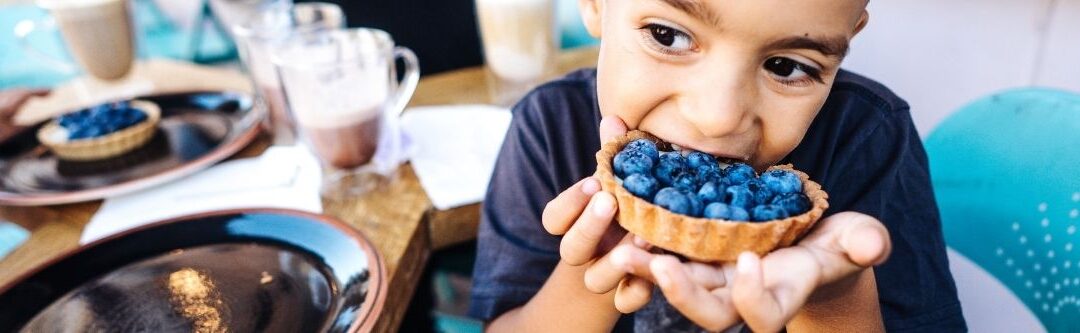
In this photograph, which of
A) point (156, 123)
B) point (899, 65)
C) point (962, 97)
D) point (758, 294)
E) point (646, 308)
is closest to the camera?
point (758, 294)

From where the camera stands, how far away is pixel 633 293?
679 millimetres

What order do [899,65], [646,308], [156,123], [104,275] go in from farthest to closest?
[899,65] < [156,123] < [646,308] < [104,275]

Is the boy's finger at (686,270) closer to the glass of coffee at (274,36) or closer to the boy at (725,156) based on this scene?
the boy at (725,156)

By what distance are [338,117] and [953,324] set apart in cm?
105

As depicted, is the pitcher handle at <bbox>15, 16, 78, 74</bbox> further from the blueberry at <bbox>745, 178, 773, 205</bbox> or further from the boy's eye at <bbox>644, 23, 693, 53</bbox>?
the blueberry at <bbox>745, 178, 773, 205</bbox>

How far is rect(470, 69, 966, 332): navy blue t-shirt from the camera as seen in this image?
101cm

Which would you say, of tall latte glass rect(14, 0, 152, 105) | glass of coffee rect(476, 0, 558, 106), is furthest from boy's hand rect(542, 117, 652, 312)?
tall latte glass rect(14, 0, 152, 105)

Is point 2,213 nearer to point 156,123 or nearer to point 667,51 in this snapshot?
point 156,123

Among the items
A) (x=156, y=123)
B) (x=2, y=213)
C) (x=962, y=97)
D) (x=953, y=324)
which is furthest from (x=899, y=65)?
(x=2, y=213)

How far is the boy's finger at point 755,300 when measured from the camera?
56 cm

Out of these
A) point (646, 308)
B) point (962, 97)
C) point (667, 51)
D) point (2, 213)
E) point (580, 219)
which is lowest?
point (962, 97)

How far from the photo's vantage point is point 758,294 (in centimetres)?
56

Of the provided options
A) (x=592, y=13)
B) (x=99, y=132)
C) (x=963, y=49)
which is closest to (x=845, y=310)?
(x=592, y=13)

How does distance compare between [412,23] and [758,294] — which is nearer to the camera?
[758,294]
